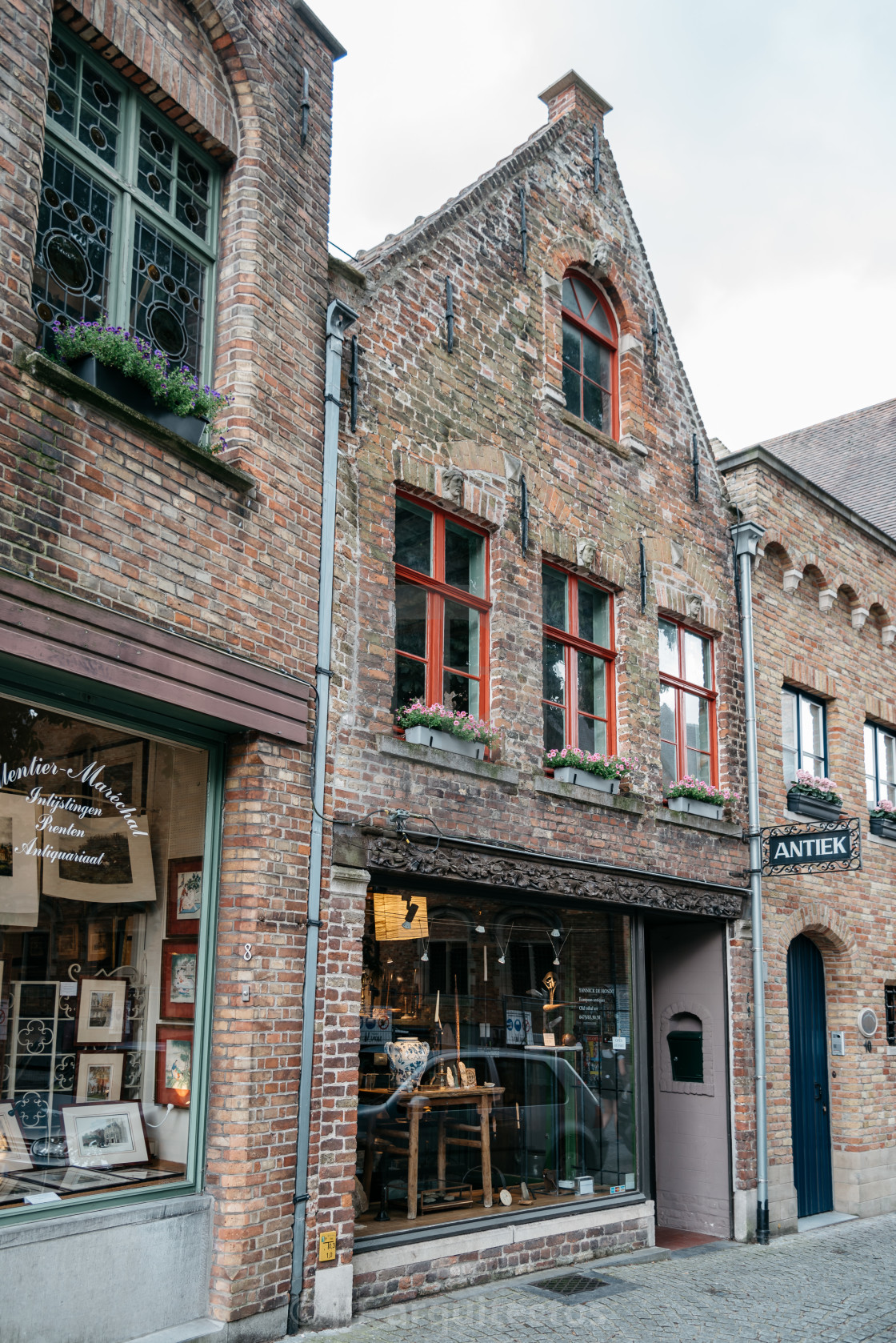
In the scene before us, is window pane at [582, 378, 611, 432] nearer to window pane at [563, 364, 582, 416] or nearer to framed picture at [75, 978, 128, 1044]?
window pane at [563, 364, 582, 416]

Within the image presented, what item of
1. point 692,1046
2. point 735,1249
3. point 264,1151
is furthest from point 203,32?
point 735,1249

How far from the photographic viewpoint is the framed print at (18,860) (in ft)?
19.1

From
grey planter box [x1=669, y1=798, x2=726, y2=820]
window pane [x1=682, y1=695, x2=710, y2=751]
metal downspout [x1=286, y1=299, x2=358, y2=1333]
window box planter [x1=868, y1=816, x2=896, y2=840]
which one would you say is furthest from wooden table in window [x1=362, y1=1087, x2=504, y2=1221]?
window box planter [x1=868, y1=816, x2=896, y2=840]

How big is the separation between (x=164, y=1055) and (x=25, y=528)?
10.0 feet

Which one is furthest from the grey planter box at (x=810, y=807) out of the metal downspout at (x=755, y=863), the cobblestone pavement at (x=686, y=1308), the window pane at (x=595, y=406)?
the window pane at (x=595, y=406)

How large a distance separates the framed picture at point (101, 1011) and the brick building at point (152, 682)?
0.7 inches

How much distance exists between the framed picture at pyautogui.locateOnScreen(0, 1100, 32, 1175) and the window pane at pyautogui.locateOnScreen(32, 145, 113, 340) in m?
4.16

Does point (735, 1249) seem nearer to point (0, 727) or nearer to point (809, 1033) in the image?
point (809, 1033)

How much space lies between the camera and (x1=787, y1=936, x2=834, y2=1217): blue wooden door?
476 inches

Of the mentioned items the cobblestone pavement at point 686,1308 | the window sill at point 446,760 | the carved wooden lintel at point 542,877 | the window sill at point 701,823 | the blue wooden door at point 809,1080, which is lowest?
the cobblestone pavement at point 686,1308

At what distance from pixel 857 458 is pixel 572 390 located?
13222 millimetres

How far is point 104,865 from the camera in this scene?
249 inches

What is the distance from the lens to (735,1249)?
10.2m

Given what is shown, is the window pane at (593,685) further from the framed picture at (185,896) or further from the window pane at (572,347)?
the framed picture at (185,896)
